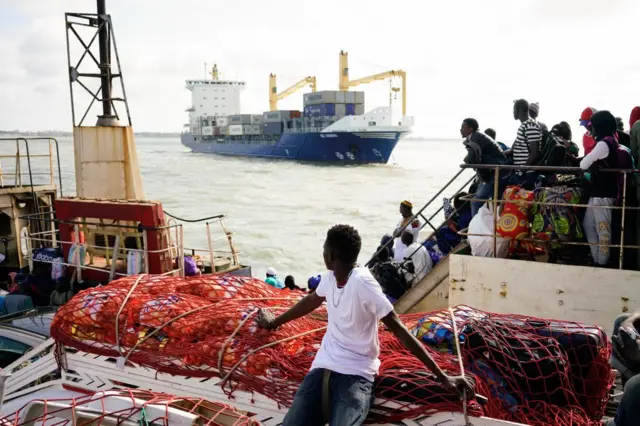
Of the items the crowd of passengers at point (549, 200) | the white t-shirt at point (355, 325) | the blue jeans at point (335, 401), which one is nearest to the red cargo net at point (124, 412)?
the blue jeans at point (335, 401)

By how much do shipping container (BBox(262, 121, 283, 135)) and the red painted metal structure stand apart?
55862 millimetres

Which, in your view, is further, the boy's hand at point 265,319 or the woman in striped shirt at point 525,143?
the woman in striped shirt at point 525,143

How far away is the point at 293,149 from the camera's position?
6012 cm

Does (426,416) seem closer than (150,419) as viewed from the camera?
Yes

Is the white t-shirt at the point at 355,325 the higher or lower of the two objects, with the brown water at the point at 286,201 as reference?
higher

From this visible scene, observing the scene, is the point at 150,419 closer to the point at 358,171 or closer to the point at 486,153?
the point at 486,153

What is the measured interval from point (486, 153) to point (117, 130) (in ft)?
22.7

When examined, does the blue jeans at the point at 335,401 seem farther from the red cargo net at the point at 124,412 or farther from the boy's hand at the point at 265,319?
the boy's hand at the point at 265,319

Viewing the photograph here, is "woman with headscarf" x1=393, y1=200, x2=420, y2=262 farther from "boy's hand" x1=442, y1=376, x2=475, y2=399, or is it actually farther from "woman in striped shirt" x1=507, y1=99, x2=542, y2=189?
"boy's hand" x1=442, y1=376, x2=475, y2=399

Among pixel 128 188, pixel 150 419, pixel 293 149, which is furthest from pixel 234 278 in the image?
pixel 293 149

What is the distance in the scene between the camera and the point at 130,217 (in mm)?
7961

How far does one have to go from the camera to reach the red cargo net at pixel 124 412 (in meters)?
3.42

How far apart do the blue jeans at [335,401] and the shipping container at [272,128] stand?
61.5 metres

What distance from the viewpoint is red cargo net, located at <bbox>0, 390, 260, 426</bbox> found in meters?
3.42
